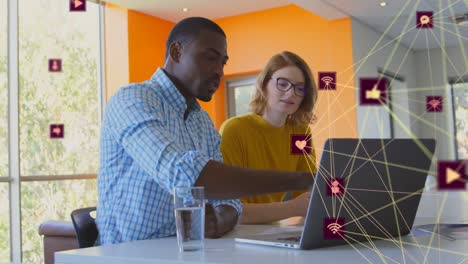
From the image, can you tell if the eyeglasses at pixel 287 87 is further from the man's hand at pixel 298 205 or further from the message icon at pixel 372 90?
the message icon at pixel 372 90

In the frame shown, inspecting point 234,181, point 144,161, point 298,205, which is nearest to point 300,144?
point 234,181

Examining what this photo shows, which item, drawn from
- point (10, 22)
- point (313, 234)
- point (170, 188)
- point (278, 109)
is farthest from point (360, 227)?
point (10, 22)

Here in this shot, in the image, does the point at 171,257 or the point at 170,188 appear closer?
the point at 171,257

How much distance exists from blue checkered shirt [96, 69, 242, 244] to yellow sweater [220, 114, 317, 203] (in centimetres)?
40

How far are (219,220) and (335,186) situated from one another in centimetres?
45

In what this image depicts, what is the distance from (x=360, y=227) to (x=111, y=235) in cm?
66

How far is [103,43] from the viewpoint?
583cm

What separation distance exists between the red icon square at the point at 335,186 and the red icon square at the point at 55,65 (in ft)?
14.4

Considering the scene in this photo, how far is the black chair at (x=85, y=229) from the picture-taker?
1.40 m

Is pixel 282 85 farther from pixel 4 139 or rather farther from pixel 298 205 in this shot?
pixel 4 139

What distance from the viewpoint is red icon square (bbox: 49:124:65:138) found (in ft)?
16.6

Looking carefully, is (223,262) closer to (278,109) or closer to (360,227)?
(360,227)

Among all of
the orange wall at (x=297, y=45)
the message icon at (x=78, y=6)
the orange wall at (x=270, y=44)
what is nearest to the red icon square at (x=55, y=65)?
the message icon at (x=78, y=6)

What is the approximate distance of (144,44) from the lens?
599 cm
